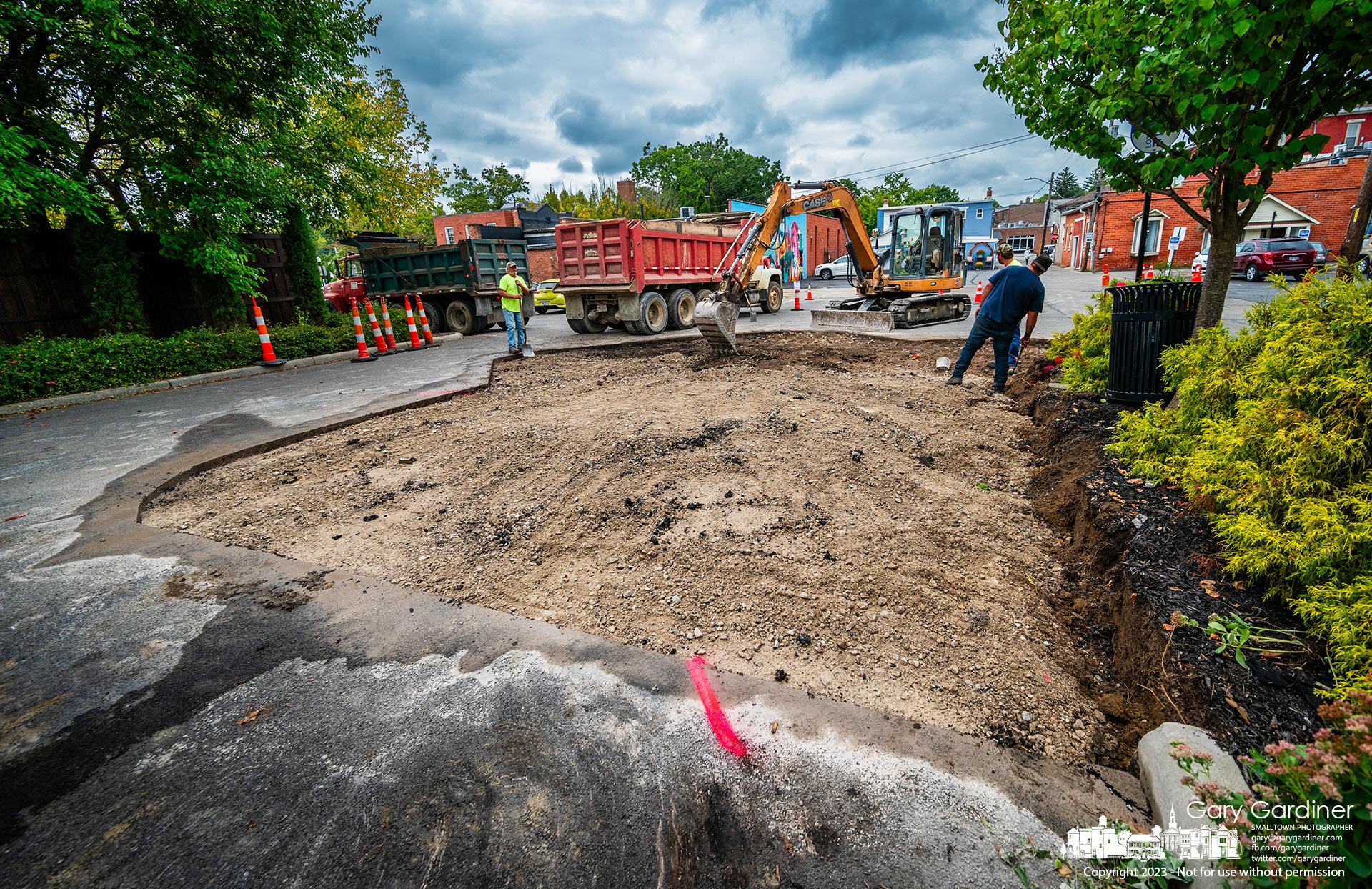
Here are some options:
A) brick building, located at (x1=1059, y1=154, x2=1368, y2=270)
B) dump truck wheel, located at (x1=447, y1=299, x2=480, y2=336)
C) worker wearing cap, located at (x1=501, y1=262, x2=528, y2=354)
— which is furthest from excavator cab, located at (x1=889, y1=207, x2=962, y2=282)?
brick building, located at (x1=1059, y1=154, x2=1368, y2=270)

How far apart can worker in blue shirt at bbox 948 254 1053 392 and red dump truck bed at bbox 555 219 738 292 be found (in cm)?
528

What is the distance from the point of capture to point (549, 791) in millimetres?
1877

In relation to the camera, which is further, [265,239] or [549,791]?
[265,239]

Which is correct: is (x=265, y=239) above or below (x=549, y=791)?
above

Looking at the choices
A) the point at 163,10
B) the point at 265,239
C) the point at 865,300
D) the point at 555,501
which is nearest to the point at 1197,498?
the point at 555,501

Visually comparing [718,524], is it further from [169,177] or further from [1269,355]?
[169,177]

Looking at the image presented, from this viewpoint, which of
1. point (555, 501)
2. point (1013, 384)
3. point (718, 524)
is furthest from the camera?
point (1013, 384)

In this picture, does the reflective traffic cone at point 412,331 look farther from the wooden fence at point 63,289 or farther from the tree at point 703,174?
the tree at point 703,174

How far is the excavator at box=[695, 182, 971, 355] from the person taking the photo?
33.6ft

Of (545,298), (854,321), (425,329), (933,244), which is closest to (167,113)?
(425,329)

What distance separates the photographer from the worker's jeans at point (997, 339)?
22.2 ft

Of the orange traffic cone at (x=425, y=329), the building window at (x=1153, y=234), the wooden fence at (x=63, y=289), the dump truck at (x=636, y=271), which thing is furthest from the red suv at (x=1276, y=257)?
the wooden fence at (x=63, y=289)

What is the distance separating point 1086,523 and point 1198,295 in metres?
2.64

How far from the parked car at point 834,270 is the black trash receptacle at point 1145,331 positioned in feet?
107
